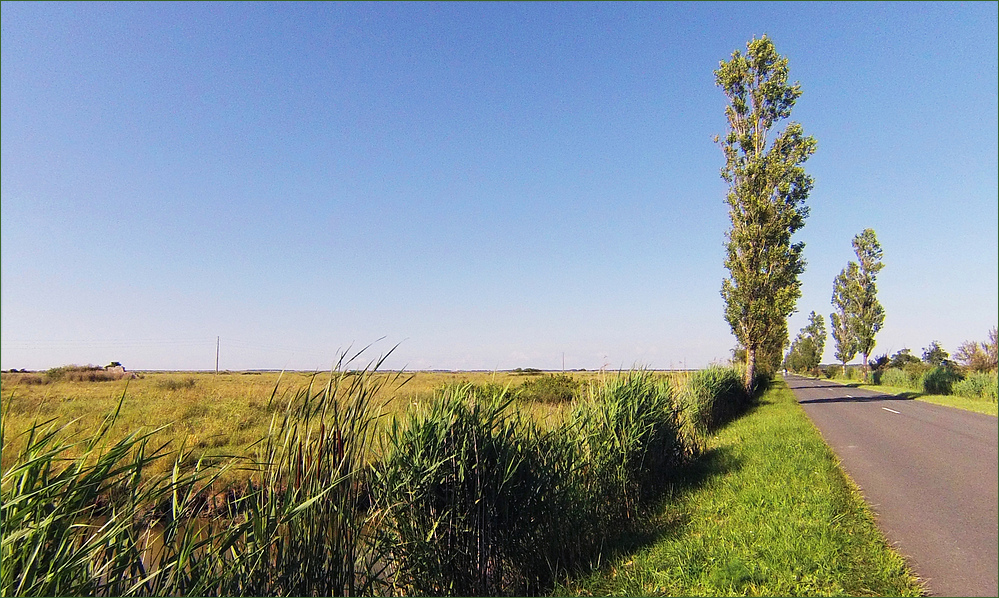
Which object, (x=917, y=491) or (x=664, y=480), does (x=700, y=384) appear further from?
(x=917, y=491)

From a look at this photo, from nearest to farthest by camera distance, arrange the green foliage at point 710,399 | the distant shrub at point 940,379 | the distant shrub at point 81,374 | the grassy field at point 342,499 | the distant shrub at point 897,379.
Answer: the distant shrub at point 940,379, the grassy field at point 342,499, the distant shrub at point 897,379, the green foliage at point 710,399, the distant shrub at point 81,374

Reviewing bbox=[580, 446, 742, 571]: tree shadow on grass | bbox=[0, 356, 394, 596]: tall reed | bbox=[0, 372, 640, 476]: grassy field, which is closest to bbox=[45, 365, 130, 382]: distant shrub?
→ bbox=[0, 372, 640, 476]: grassy field

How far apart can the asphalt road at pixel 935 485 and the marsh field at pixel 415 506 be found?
0.90 ft

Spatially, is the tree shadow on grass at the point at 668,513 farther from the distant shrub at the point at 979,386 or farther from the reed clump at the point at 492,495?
the distant shrub at the point at 979,386

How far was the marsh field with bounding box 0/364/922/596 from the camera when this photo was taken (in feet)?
7.30

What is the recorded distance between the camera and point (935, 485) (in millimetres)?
4645

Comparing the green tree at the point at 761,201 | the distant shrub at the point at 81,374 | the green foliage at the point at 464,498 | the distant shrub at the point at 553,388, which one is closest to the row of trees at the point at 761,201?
the green tree at the point at 761,201

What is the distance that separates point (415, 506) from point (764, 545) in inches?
124

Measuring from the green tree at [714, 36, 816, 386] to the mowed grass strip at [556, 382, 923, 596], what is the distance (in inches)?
589

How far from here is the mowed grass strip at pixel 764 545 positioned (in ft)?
12.8

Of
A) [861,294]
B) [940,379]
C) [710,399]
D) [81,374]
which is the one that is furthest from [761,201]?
[81,374]

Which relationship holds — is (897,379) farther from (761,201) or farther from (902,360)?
(761,201)

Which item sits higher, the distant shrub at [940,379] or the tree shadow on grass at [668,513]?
the distant shrub at [940,379]

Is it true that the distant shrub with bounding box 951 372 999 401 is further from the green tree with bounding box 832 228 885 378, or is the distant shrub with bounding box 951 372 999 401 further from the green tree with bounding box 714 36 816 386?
the green tree with bounding box 714 36 816 386
